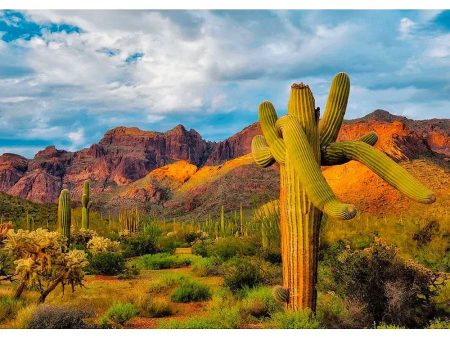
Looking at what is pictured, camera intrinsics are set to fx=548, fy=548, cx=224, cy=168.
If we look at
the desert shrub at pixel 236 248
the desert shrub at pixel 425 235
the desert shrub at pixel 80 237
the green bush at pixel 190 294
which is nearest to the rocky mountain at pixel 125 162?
the desert shrub at pixel 425 235

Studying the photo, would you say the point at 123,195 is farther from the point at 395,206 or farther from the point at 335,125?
the point at 335,125

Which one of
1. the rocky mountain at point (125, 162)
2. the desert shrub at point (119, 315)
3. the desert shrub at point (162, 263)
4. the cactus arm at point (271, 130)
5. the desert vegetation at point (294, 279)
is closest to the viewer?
the desert vegetation at point (294, 279)

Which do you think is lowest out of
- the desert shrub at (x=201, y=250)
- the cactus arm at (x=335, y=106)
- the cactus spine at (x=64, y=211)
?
the desert shrub at (x=201, y=250)

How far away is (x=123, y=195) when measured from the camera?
320ft

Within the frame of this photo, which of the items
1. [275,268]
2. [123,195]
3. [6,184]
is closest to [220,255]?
[275,268]

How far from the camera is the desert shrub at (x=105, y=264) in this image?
18.2 meters

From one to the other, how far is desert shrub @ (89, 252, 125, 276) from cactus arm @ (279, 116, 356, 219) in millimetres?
11089

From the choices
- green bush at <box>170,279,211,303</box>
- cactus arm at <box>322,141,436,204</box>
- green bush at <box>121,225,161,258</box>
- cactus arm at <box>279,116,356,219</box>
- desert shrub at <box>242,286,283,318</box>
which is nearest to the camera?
cactus arm at <box>279,116,356,219</box>

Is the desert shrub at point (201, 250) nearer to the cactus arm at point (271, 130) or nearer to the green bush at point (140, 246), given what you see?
the green bush at point (140, 246)

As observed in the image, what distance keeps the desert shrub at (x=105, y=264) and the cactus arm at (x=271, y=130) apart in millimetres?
10217

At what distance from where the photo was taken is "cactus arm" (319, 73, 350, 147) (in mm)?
9677

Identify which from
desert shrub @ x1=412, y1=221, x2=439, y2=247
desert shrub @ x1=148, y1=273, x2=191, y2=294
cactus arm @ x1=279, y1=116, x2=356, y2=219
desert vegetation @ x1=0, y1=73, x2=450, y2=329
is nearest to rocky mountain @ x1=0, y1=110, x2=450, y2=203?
desert shrub @ x1=412, y1=221, x2=439, y2=247

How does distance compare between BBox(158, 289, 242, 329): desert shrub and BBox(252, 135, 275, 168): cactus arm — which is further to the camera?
BBox(252, 135, 275, 168): cactus arm

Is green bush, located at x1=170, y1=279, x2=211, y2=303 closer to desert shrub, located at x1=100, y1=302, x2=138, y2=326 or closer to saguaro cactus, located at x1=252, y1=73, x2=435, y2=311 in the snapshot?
desert shrub, located at x1=100, y1=302, x2=138, y2=326
